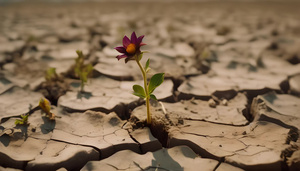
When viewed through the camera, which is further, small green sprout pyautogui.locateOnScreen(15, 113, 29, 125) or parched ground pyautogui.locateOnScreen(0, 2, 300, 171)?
small green sprout pyautogui.locateOnScreen(15, 113, 29, 125)

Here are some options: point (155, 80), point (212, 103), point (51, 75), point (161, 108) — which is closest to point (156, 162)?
point (155, 80)

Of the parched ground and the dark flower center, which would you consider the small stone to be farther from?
the dark flower center

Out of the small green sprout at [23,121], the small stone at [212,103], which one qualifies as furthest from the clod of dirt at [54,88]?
the small stone at [212,103]

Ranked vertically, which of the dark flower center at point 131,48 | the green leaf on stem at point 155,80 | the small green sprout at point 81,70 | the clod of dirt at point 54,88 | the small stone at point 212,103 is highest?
the dark flower center at point 131,48

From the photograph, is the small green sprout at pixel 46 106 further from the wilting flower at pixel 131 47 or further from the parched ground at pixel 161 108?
the wilting flower at pixel 131 47

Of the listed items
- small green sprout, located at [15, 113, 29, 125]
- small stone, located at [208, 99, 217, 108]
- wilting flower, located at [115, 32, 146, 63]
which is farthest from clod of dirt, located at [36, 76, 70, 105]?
small stone, located at [208, 99, 217, 108]

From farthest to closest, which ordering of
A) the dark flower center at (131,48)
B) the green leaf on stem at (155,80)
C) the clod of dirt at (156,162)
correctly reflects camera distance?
the green leaf on stem at (155,80), the dark flower center at (131,48), the clod of dirt at (156,162)

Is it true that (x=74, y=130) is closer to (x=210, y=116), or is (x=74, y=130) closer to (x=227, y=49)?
(x=210, y=116)

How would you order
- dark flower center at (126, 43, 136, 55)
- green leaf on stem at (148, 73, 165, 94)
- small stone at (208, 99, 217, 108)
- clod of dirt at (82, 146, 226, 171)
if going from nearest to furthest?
1. clod of dirt at (82, 146, 226, 171)
2. dark flower center at (126, 43, 136, 55)
3. green leaf on stem at (148, 73, 165, 94)
4. small stone at (208, 99, 217, 108)

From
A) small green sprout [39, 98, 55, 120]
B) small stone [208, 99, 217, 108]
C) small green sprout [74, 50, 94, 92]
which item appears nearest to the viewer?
small green sprout [39, 98, 55, 120]
